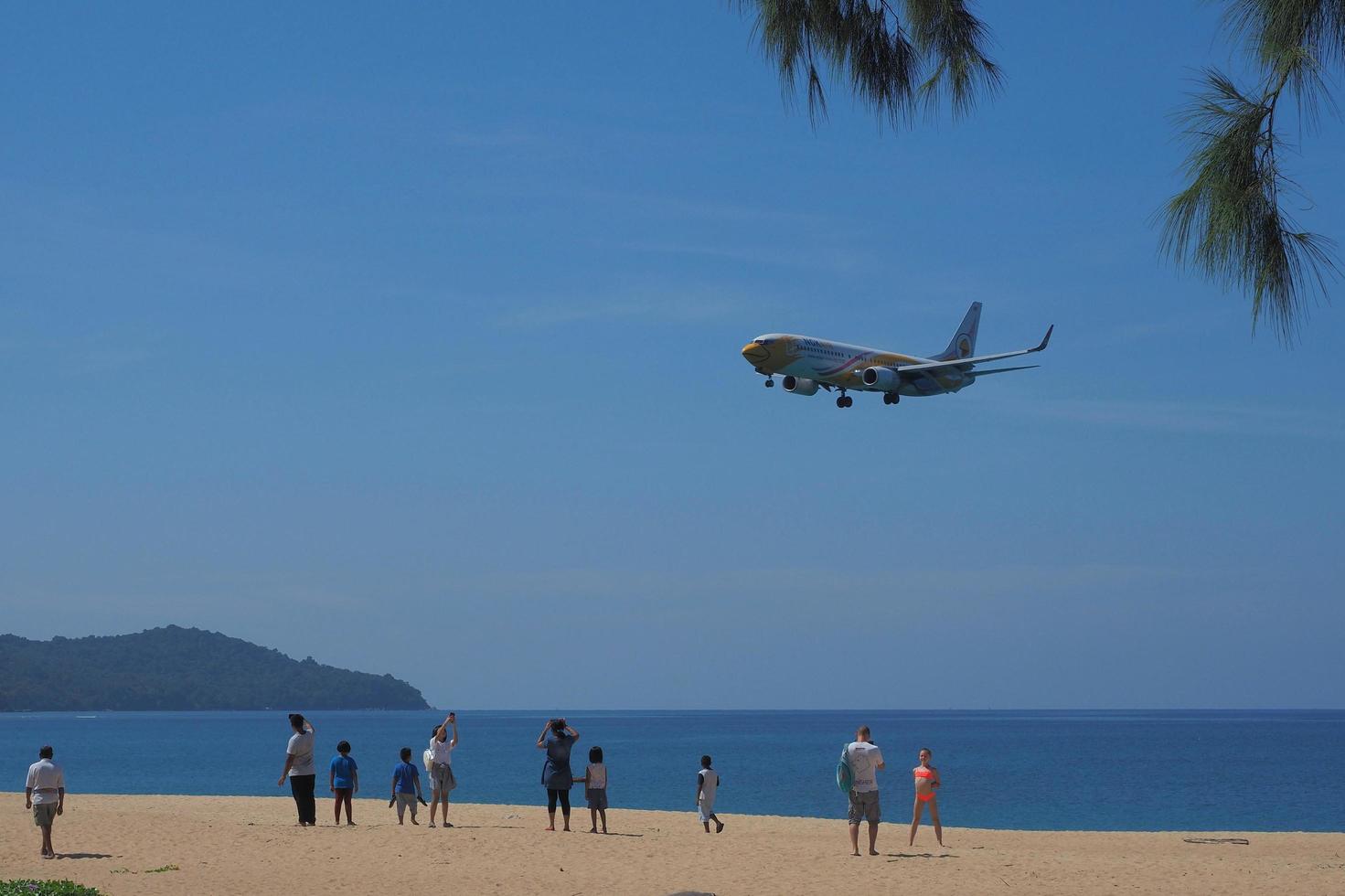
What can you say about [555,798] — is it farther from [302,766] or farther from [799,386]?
[799,386]

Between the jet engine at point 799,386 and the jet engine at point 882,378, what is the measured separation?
168 cm

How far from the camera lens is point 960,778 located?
3071 inches

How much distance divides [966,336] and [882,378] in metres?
19.4

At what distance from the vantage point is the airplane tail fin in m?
50.7

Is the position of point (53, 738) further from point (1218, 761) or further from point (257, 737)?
point (1218, 761)

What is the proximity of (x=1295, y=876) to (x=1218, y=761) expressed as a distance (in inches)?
3580

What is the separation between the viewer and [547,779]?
20.3 meters

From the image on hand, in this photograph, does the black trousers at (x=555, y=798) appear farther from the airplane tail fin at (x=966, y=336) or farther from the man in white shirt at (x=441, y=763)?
the airplane tail fin at (x=966, y=336)

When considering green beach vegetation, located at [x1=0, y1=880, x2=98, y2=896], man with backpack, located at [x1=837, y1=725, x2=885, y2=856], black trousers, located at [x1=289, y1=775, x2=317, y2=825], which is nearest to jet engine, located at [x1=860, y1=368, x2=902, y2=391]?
man with backpack, located at [x1=837, y1=725, x2=885, y2=856]

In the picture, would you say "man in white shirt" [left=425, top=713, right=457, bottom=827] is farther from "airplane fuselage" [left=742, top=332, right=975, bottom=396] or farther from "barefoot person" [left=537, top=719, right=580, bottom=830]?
"airplane fuselage" [left=742, top=332, right=975, bottom=396]

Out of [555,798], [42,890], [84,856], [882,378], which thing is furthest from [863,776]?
[882,378]

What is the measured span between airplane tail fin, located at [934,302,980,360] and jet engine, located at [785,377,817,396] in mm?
19663

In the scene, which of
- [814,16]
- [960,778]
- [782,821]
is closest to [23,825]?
[782,821]

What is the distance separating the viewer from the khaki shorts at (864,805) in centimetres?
1767
